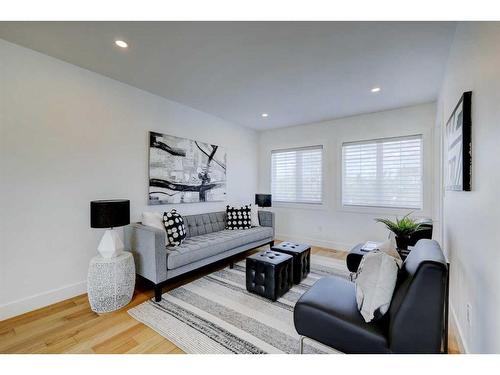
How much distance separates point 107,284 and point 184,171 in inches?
73.7

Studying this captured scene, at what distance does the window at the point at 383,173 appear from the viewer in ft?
11.8

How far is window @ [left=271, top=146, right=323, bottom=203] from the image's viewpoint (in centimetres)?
453

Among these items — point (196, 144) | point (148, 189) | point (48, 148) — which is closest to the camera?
point (48, 148)

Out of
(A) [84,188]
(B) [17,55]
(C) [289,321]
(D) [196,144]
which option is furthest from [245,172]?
(B) [17,55]

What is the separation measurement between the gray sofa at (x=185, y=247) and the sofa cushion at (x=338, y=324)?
1514mm

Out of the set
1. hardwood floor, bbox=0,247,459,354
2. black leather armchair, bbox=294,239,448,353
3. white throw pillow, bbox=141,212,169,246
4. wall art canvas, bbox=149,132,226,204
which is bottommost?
hardwood floor, bbox=0,247,459,354

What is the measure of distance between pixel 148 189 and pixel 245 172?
88.0 inches

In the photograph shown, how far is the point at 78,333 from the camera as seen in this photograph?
6.01 ft

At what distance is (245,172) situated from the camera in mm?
4891

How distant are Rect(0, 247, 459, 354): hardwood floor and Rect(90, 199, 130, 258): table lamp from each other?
57 centimetres

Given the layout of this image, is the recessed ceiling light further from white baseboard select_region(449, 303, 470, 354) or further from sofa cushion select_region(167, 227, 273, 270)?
white baseboard select_region(449, 303, 470, 354)

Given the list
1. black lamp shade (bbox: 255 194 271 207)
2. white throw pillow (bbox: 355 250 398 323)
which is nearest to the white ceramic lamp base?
white throw pillow (bbox: 355 250 398 323)
